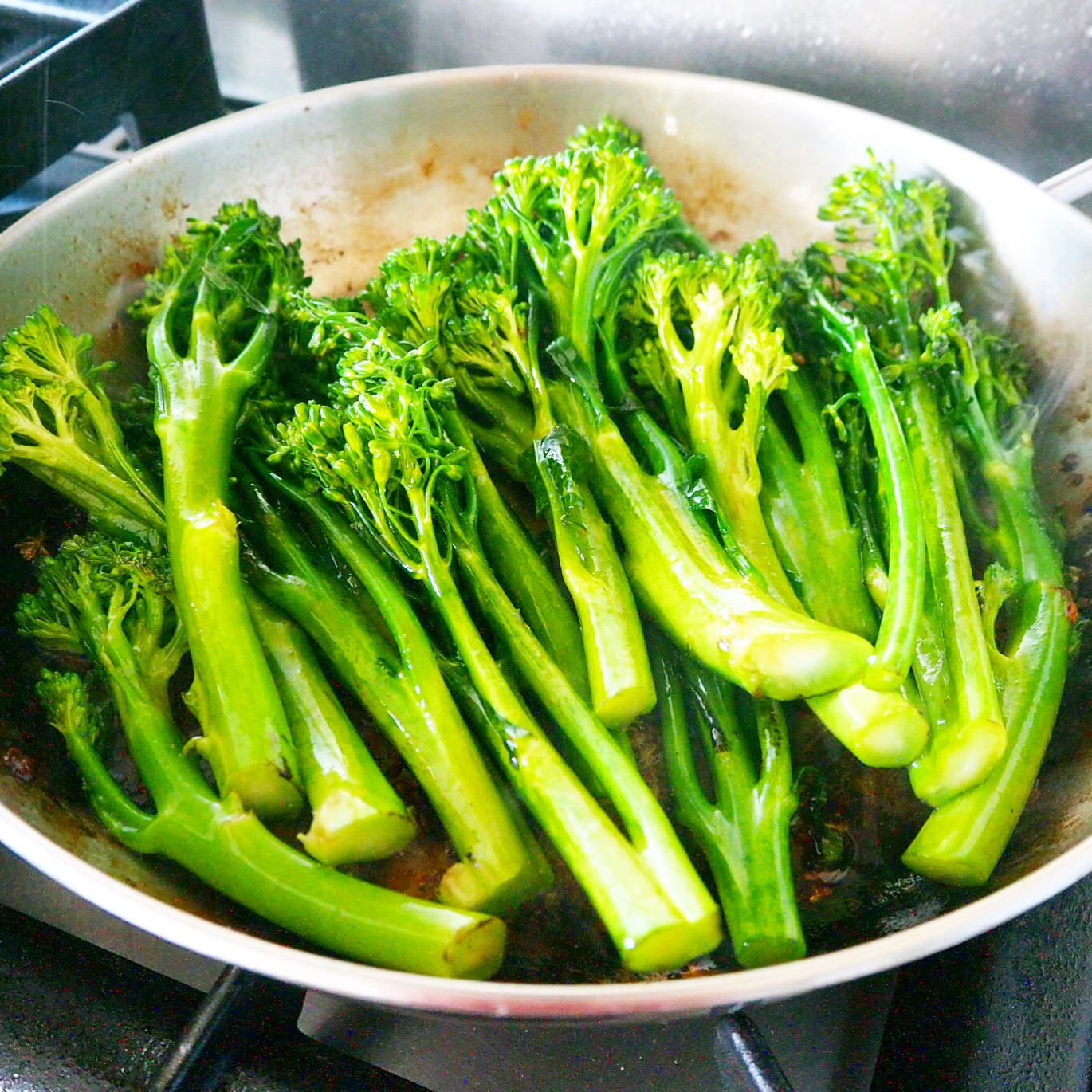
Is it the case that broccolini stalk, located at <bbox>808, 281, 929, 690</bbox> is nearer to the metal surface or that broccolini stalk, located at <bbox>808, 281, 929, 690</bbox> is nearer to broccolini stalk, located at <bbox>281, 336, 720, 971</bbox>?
broccolini stalk, located at <bbox>281, 336, 720, 971</bbox>

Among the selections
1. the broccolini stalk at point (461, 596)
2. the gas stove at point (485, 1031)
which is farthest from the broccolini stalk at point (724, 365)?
the gas stove at point (485, 1031)

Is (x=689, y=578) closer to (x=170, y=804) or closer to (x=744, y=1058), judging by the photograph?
(x=744, y=1058)

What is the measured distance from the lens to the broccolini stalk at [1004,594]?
44.3 inches

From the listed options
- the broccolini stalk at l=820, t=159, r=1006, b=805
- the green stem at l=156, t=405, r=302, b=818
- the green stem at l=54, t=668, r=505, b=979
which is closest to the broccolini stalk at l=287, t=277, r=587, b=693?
the green stem at l=156, t=405, r=302, b=818

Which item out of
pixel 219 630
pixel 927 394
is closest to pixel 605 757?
pixel 219 630

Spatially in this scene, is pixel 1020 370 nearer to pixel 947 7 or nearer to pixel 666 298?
pixel 666 298

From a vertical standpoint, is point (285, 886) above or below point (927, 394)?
below

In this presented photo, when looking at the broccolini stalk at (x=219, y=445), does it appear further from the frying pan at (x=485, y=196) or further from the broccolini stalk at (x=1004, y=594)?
the broccolini stalk at (x=1004, y=594)

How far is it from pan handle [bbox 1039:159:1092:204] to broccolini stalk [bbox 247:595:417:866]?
1558 millimetres

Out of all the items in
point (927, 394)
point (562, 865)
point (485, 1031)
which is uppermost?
point (927, 394)

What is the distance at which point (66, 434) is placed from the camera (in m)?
1.35

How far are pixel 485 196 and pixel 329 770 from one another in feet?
4.59

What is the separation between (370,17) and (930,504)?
6.03 ft

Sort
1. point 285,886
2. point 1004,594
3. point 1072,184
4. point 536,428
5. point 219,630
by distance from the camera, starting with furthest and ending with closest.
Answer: point 1072,184
point 536,428
point 1004,594
point 219,630
point 285,886
